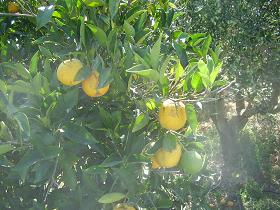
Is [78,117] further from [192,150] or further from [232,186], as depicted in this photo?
[232,186]

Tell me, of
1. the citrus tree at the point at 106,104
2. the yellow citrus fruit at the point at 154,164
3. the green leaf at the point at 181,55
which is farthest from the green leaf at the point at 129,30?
the yellow citrus fruit at the point at 154,164

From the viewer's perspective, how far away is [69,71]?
39.4 inches

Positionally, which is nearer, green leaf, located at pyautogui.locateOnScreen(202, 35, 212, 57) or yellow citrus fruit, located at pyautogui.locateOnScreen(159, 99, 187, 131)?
yellow citrus fruit, located at pyautogui.locateOnScreen(159, 99, 187, 131)

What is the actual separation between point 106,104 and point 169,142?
252 millimetres

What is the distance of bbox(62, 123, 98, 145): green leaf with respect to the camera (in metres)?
0.97

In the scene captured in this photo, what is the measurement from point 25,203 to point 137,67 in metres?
0.71

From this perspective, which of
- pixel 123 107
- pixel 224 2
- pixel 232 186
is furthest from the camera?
pixel 232 186

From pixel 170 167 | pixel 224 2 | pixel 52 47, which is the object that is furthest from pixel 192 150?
pixel 224 2

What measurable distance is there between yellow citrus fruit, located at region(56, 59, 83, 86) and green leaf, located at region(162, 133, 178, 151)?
255mm

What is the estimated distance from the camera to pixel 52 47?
1127 mm

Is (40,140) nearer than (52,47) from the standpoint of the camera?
Yes

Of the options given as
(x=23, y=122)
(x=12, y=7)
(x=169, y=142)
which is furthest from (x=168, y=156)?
(x=12, y=7)

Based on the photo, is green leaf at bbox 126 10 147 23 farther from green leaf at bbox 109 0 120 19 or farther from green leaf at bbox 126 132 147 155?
green leaf at bbox 126 132 147 155

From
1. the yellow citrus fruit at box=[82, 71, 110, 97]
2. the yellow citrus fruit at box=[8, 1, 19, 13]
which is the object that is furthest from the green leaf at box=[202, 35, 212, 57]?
the yellow citrus fruit at box=[8, 1, 19, 13]
